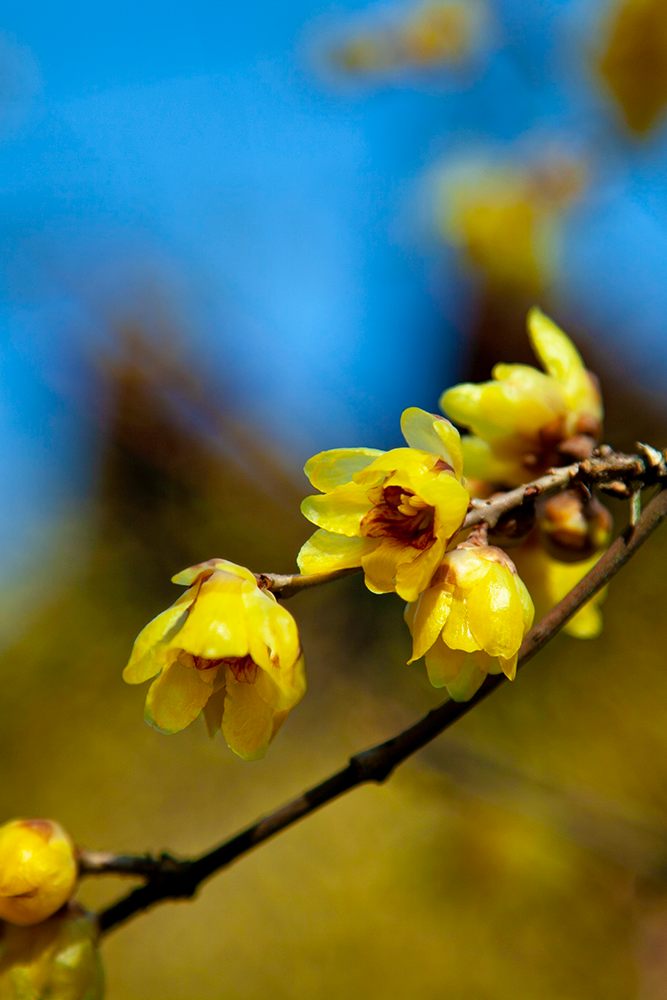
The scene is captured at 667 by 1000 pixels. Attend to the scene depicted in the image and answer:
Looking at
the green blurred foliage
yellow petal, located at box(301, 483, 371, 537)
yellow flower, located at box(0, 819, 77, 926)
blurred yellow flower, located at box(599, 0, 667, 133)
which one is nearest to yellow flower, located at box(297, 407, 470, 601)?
yellow petal, located at box(301, 483, 371, 537)

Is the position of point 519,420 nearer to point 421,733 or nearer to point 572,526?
point 572,526

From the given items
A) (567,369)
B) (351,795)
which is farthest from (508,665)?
(351,795)

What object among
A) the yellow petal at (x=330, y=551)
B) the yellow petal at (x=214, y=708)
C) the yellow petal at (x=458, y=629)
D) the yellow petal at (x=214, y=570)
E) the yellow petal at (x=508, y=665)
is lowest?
the yellow petal at (x=508, y=665)

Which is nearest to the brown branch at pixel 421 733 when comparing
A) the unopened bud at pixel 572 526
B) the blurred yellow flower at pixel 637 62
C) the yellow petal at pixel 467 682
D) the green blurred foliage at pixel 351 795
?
the yellow petal at pixel 467 682

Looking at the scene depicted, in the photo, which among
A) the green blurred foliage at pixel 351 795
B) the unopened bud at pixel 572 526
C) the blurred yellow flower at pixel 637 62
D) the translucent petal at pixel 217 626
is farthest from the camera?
→ the blurred yellow flower at pixel 637 62

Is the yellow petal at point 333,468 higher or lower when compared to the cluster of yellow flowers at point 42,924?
higher

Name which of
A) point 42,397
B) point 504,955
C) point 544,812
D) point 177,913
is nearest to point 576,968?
point 504,955

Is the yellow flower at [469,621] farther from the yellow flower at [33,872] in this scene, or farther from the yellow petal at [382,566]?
the yellow flower at [33,872]

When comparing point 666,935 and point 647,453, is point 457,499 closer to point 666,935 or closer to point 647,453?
point 647,453
